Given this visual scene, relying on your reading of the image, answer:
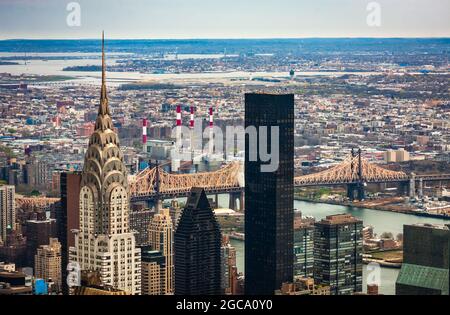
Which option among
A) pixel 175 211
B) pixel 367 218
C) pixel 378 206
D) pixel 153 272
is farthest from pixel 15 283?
pixel 378 206

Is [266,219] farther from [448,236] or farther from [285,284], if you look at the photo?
[448,236]

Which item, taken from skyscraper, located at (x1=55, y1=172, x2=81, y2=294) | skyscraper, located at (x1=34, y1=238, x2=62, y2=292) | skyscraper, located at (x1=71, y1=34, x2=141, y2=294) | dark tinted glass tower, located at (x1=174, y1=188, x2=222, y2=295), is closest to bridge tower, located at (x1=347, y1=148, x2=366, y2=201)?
dark tinted glass tower, located at (x1=174, y1=188, x2=222, y2=295)

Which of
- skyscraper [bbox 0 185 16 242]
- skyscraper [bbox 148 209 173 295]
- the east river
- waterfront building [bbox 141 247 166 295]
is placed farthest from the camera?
skyscraper [bbox 0 185 16 242]

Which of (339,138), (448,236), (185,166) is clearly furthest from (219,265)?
(339,138)

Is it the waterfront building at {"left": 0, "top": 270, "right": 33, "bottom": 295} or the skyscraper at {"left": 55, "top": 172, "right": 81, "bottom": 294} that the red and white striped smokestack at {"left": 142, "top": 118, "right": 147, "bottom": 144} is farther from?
the waterfront building at {"left": 0, "top": 270, "right": 33, "bottom": 295}

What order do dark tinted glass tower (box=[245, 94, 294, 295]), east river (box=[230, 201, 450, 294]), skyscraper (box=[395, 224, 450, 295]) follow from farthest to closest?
east river (box=[230, 201, 450, 294])
dark tinted glass tower (box=[245, 94, 294, 295])
skyscraper (box=[395, 224, 450, 295])

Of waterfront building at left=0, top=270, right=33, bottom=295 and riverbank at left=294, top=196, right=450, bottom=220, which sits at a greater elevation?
waterfront building at left=0, top=270, right=33, bottom=295

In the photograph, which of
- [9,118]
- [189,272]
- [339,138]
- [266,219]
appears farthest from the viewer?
[339,138]
